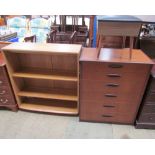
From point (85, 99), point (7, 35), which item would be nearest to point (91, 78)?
point (85, 99)

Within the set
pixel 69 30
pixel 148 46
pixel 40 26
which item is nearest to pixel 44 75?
pixel 148 46

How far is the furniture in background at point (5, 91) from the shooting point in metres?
1.62

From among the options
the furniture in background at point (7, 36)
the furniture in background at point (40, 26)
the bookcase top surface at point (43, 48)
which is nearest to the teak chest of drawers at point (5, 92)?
the bookcase top surface at point (43, 48)

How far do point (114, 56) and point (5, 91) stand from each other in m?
1.39

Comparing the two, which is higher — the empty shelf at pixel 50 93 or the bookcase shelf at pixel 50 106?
the empty shelf at pixel 50 93

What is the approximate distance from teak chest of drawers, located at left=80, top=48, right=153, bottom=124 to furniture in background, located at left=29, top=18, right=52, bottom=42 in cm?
295

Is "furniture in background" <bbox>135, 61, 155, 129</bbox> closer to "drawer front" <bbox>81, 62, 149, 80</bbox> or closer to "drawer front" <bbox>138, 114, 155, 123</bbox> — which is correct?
"drawer front" <bbox>138, 114, 155, 123</bbox>

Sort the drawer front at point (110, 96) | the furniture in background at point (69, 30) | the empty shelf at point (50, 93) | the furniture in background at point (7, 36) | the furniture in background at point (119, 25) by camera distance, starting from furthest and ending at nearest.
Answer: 1. the furniture in background at point (69, 30)
2. the furniture in background at point (7, 36)
3. the empty shelf at point (50, 93)
4. the drawer front at point (110, 96)
5. the furniture in background at point (119, 25)

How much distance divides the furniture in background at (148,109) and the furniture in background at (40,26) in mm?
3429

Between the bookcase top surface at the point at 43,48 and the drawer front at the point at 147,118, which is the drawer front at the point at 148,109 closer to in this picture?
the drawer front at the point at 147,118

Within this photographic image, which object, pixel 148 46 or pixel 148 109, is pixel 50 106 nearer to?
pixel 148 109

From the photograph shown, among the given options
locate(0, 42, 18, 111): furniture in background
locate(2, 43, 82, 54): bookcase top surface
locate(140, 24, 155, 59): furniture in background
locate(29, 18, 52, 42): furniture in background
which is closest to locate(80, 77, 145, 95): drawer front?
locate(2, 43, 82, 54): bookcase top surface

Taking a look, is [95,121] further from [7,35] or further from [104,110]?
[7,35]

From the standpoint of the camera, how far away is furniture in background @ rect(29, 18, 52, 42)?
412 centimetres
